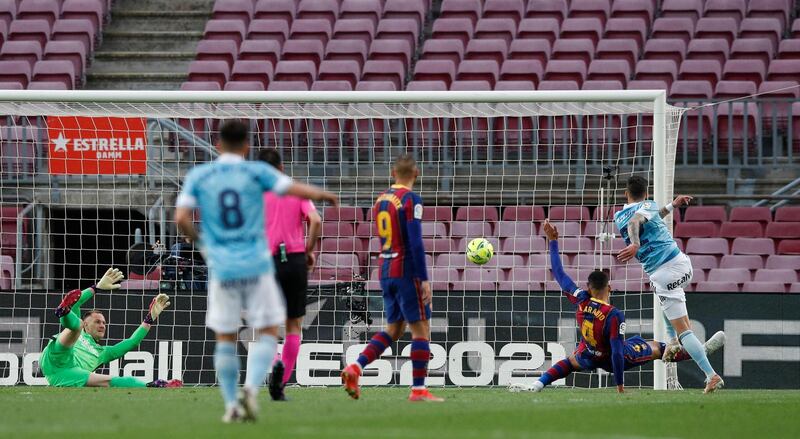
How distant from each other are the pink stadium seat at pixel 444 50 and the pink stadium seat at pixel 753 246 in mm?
5922

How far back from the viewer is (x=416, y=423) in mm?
7773

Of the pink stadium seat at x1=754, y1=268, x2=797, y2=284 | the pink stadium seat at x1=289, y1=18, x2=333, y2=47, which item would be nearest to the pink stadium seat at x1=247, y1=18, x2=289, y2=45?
the pink stadium seat at x1=289, y1=18, x2=333, y2=47

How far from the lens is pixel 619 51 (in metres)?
20.0

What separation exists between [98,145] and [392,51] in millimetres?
7045

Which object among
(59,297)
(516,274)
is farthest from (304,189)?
(516,274)

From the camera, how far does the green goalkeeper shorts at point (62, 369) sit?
12938mm

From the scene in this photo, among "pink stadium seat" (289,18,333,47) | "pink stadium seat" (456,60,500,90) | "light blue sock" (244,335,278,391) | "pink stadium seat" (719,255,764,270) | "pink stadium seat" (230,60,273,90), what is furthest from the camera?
"pink stadium seat" (289,18,333,47)

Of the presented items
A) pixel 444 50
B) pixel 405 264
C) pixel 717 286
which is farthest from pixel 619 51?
pixel 405 264

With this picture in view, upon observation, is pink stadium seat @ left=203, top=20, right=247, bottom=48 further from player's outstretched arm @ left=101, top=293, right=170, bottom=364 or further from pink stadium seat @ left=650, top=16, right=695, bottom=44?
player's outstretched arm @ left=101, top=293, right=170, bottom=364

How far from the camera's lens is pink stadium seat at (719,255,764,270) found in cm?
1634

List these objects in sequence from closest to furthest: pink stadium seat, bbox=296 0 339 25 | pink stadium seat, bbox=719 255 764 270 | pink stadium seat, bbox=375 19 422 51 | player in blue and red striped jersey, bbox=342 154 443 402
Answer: player in blue and red striped jersey, bbox=342 154 443 402 < pink stadium seat, bbox=719 255 764 270 < pink stadium seat, bbox=375 19 422 51 < pink stadium seat, bbox=296 0 339 25

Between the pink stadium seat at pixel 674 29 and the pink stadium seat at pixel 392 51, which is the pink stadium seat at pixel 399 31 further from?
the pink stadium seat at pixel 674 29

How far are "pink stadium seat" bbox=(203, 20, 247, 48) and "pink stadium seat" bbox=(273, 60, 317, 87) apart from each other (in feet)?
6.21

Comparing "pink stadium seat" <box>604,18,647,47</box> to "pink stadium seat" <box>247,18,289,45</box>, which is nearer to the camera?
"pink stadium seat" <box>604,18,647,47</box>
